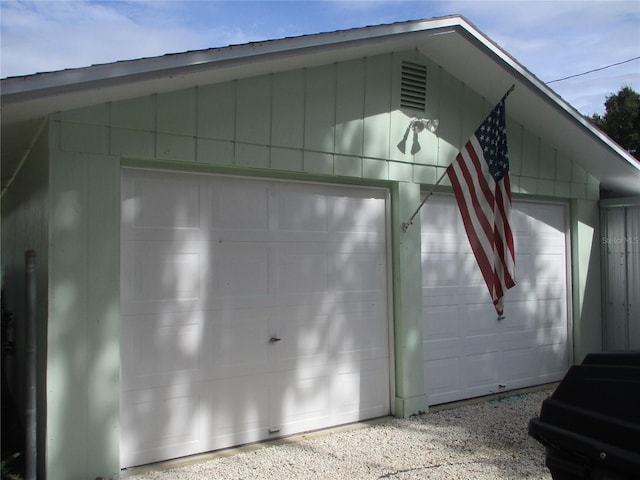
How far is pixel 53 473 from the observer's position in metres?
3.86

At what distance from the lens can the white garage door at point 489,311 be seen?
6.03 m

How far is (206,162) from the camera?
4535mm

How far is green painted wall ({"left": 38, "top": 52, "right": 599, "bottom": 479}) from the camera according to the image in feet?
12.9

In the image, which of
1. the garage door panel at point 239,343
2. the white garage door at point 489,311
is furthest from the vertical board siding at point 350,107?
the garage door panel at point 239,343

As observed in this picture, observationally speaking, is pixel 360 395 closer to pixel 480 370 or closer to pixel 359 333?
pixel 359 333

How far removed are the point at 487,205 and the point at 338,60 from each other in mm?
1874

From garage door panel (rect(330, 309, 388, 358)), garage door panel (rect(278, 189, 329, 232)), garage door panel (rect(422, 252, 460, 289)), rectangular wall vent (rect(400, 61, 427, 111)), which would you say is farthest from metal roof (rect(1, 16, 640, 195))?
garage door panel (rect(330, 309, 388, 358))

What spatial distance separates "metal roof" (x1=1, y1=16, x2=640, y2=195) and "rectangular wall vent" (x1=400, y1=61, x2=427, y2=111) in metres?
0.20

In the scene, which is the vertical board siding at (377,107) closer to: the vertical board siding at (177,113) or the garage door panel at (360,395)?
the vertical board siding at (177,113)

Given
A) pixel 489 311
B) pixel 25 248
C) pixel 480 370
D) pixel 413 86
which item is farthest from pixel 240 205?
pixel 480 370

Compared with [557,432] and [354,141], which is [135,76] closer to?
[354,141]

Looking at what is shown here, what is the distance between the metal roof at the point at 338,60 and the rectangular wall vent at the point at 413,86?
0.66 ft

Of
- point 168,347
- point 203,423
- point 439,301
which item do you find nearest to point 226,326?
point 168,347

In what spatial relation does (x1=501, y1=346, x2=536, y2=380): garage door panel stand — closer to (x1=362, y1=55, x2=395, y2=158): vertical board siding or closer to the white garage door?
the white garage door
